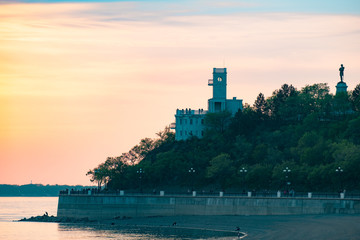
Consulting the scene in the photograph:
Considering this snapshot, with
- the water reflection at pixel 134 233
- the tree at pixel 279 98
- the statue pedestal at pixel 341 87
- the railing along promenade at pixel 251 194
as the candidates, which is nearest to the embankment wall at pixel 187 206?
the railing along promenade at pixel 251 194

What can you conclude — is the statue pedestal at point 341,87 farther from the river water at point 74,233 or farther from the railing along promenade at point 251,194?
the river water at point 74,233

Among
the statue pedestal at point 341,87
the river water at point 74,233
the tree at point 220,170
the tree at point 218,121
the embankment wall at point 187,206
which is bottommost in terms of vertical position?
the river water at point 74,233

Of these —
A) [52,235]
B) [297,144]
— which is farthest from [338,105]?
[52,235]

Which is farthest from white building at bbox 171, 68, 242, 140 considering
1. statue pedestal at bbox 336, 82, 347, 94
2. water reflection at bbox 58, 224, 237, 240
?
water reflection at bbox 58, 224, 237, 240

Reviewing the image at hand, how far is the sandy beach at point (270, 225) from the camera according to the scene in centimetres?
8269

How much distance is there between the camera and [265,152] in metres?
159

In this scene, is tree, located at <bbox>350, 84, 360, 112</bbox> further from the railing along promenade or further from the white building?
the railing along promenade

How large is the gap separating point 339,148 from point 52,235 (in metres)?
58.4

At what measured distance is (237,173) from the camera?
500 feet

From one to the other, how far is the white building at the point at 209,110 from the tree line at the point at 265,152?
11.8ft

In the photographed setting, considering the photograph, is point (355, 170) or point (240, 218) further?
point (355, 170)

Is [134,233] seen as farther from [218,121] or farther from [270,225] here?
[218,121]

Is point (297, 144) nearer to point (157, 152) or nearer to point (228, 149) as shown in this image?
point (228, 149)

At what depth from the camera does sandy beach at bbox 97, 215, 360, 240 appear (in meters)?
82.7
